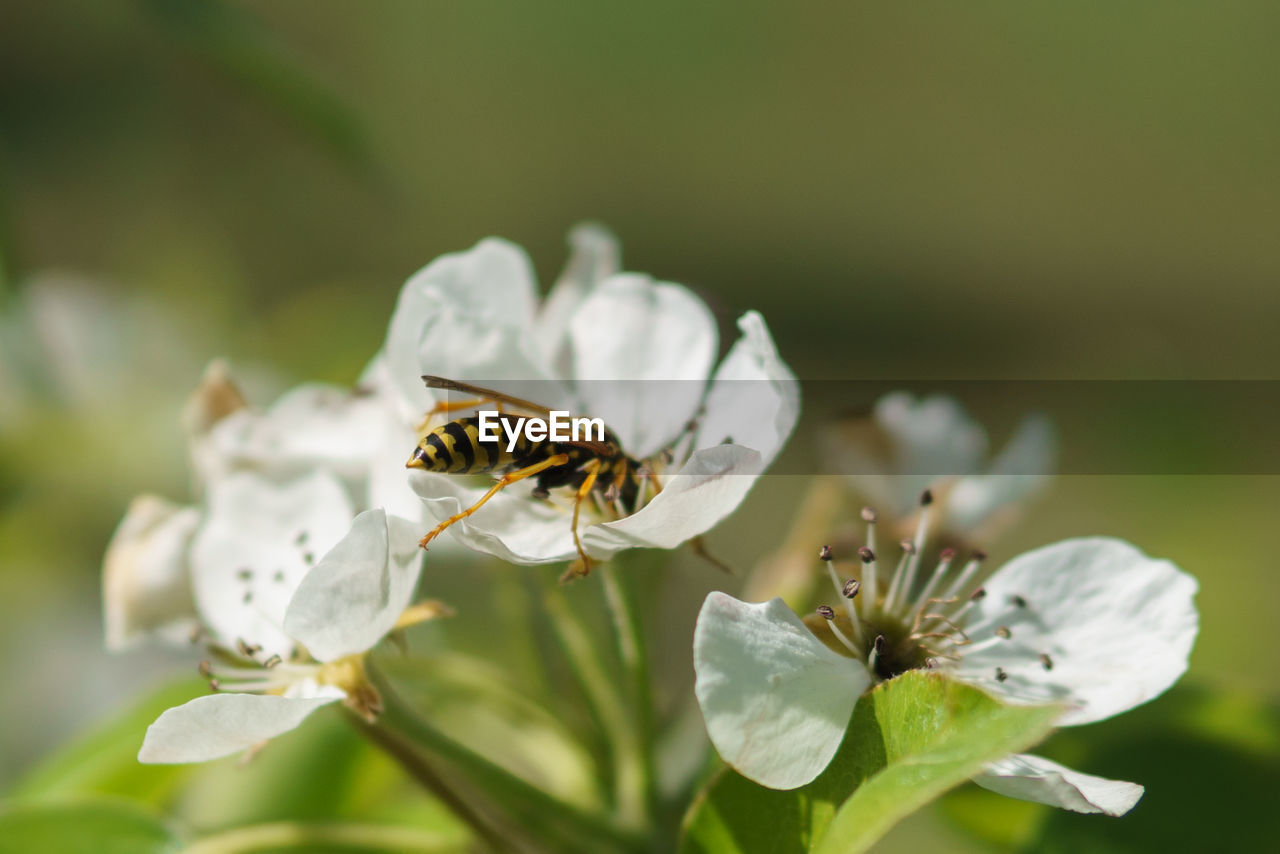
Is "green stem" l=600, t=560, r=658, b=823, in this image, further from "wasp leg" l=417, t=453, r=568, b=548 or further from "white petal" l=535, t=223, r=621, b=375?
"white petal" l=535, t=223, r=621, b=375

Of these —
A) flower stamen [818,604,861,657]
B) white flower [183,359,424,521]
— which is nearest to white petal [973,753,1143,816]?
flower stamen [818,604,861,657]

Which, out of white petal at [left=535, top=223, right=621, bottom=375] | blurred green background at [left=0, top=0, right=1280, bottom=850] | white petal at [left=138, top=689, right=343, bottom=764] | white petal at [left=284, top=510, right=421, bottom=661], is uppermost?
white petal at [left=535, top=223, right=621, bottom=375]

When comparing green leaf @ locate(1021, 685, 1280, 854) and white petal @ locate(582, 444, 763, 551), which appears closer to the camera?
white petal @ locate(582, 444, 763, 551)

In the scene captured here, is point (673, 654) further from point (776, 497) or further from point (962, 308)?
point (962, 308)

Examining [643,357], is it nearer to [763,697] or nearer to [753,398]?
[753,398]

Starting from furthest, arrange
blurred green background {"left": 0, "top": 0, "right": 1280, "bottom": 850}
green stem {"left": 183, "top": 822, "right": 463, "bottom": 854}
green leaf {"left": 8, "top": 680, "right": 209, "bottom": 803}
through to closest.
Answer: blurred green background {"left": 0, "top": 0, "right": 1280, "bottom": 850} < green leaf {"left": 8, "top": 680, "right": 209, "bottom": 803} < green stem {"left": 183, "top": 822, "right": 463, "bottom": 854}

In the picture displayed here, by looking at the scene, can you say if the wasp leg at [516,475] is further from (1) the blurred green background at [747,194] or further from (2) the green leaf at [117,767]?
(1) the blurred green background at [747,194]

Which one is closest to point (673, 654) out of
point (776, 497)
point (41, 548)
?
point (776, 497)
